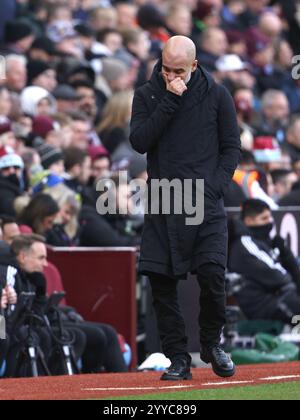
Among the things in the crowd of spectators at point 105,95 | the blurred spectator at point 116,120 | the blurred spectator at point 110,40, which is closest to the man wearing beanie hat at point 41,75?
the crowd of spectators at point 105,95

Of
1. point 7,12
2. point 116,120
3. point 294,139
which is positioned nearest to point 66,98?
point 116,120

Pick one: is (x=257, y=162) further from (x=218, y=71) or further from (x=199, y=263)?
(x=199, y=263)

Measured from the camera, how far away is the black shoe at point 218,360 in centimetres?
973

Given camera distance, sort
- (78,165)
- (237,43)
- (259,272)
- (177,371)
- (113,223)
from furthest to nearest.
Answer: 1. (237,43)
2. (78,165)
3. (113,223)
4. (259,272)
5. (177,371)

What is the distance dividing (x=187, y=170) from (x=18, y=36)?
413 inches

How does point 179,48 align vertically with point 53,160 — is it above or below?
above

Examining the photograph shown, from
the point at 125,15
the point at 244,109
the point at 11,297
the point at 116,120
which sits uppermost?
the point at 125,15

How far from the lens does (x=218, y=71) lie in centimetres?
2252

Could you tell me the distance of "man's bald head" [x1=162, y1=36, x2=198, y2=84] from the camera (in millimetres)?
9289

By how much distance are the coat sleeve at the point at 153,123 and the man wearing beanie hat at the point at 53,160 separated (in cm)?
568

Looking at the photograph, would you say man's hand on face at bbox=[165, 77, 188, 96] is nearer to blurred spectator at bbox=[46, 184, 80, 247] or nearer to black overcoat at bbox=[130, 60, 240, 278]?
black overcoat at bbox=[130, 60, 240, 278]

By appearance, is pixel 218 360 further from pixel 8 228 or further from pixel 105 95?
pixel 105 95

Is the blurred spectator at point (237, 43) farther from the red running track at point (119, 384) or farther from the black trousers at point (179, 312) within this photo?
the black trousers at point (179, 312)

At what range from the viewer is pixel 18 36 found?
1962 centimetres
